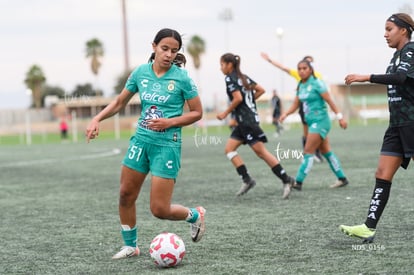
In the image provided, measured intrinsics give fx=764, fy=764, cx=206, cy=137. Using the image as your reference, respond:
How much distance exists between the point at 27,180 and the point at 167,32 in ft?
33.9

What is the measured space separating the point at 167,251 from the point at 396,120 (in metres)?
2.50

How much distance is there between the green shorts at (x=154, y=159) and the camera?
6656 millimetres

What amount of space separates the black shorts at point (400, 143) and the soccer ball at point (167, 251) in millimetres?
2209

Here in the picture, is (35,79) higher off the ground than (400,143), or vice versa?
(400,143)

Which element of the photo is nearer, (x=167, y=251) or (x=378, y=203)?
(x=167, y=251)

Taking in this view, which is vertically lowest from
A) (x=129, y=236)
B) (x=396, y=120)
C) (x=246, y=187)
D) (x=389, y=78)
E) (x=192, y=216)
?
(x=246, y=187)

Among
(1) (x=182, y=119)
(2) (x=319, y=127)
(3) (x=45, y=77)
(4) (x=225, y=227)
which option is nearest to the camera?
(1) (x=182, y=119)

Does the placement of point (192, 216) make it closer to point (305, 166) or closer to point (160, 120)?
point (160, 120)

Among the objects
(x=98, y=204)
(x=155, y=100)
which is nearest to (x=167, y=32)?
(x=155, y=100)

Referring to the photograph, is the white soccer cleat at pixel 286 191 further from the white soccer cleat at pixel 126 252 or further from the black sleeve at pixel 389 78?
→ the black sleeve at pixel 389 78

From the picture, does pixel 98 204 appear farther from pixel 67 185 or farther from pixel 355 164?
pixel 355 164

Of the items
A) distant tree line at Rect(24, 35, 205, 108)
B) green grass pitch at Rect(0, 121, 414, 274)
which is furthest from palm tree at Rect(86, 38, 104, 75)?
green grass pitch at Rect(0, 121, 414, 274)

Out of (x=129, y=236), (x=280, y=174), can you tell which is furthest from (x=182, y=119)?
(x=280, y=174)

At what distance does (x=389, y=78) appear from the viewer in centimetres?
675
